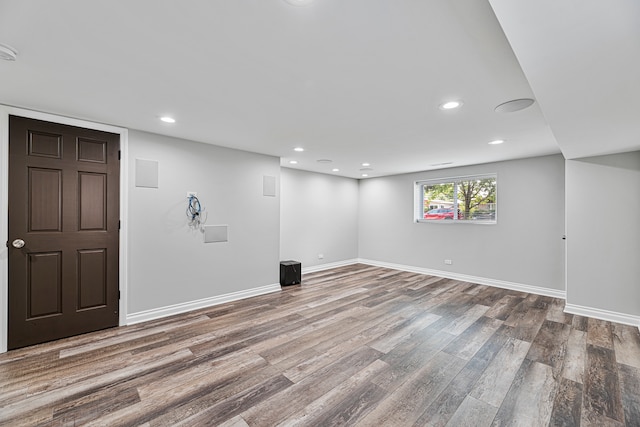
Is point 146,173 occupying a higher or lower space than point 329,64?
lower

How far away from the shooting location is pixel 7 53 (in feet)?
5.45

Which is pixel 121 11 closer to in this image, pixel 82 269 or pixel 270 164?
pixel 82 269

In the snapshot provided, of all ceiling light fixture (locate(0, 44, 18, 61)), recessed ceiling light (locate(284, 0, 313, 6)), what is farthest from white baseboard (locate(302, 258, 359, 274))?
recessed ceiling light (locate(284, 0, 313, 6))

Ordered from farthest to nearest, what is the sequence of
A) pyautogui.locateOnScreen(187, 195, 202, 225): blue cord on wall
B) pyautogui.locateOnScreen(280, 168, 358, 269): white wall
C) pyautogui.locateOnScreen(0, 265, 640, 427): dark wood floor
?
pyautogui.locateOnScreen(280, 168, 358, 269): white wall
pyautogui.locateOnScreen(187, 195, 202, 225): blue cord on wall
pyautogui.locateOnScreen(0, 265, 640, 427): dark wood floor

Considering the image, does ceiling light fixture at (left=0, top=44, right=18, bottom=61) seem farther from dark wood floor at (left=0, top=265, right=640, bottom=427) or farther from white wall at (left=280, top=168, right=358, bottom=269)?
white wall at (left=280, top=168, right=358, bottom=269)

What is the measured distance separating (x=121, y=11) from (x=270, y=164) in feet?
10.6

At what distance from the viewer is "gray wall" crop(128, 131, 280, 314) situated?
3.31m

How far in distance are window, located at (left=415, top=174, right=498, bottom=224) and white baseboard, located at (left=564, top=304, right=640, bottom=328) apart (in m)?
1.82

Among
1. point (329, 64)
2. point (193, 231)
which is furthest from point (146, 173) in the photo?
point (329, 64)

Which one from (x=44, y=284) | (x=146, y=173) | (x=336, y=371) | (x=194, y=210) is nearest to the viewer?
(x=336, y=371)

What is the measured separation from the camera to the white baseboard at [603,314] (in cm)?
327

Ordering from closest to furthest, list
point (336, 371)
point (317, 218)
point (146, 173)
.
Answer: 1. point (336, 371)
2. point (146, 173)
3. point (317, 218)

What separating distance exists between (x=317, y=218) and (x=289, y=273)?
1.70 metres

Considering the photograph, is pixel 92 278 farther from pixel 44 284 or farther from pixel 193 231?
pixel 193 231
